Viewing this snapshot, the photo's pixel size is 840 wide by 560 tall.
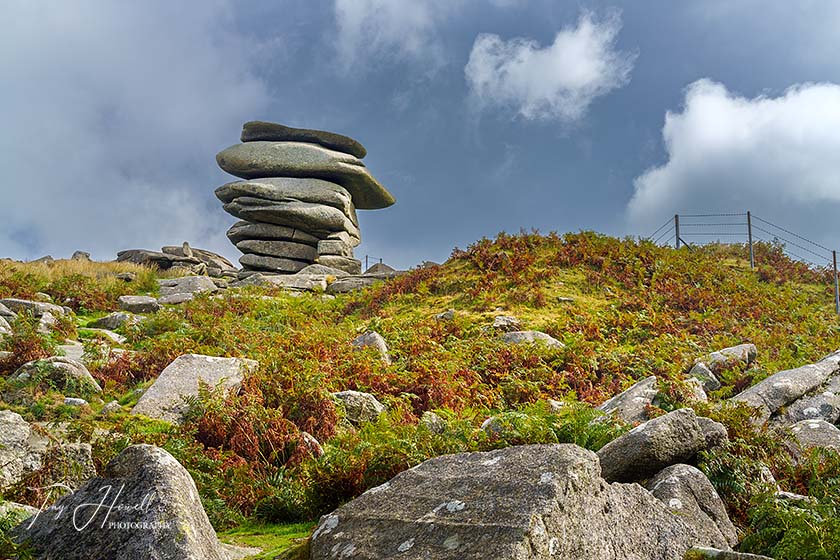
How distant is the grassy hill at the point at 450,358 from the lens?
7484 millimetres

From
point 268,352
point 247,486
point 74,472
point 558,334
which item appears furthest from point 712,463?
point 558,334

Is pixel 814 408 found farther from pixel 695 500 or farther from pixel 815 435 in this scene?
pixel 695 500

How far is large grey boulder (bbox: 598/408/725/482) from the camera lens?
669 cm

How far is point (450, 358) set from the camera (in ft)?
50.0

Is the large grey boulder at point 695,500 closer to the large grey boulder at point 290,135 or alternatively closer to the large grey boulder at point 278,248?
the large grey boulder at point 278,248

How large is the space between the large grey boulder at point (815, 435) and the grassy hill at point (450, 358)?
1.19m

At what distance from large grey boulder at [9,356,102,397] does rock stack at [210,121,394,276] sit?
23846mm

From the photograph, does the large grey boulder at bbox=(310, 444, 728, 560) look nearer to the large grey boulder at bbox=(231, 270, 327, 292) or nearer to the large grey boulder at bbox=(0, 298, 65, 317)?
the large grey boulder at bbox=(0, 298, 65, 317)

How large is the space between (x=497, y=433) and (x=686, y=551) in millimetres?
3007

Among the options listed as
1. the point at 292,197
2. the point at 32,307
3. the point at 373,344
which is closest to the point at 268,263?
the point at 292,197

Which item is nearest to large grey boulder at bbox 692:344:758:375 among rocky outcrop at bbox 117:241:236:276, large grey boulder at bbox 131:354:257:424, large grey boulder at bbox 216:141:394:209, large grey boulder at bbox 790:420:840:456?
large grey boulder at bbox 790:420:840:456

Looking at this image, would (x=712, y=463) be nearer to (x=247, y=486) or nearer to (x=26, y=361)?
(x=247, y=486)

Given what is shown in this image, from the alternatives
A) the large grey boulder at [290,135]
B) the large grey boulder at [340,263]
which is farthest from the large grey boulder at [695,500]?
the large grey boulder at [290,135]

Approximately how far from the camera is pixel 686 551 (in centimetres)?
510
